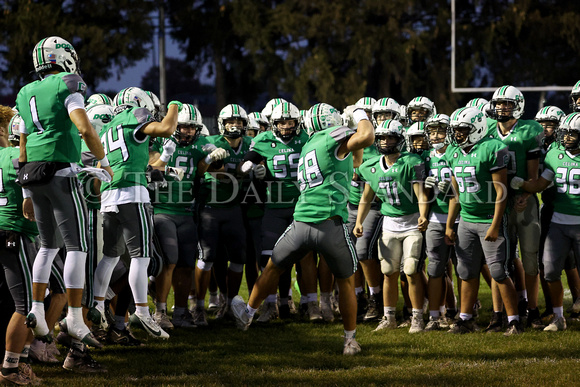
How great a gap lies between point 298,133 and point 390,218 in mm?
1218

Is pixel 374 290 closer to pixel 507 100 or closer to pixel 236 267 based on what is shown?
pixel 236 267

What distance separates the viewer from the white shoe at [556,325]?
691cm

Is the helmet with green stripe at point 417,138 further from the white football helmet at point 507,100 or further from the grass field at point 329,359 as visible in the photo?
the grass field at point 329,359

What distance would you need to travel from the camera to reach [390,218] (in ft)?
23.8

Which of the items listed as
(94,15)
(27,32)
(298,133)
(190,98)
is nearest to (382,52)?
(190,98)

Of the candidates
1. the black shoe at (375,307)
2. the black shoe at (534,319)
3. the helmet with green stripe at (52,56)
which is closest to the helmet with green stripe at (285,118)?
the black shoe at (375,307)

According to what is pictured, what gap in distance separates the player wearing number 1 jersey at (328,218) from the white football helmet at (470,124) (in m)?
1.04

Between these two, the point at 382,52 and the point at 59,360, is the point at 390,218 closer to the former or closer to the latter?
the point at 59,360

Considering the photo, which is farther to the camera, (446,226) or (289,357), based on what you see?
(446,226)

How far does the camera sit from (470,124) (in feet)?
21.9

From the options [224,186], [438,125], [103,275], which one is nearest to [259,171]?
[224,186]

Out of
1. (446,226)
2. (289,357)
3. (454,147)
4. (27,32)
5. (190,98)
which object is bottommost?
(289,357)

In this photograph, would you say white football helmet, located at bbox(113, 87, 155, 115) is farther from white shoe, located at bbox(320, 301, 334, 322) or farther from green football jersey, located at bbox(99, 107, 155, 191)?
white shoe, located at bbox(320, 301, 334, 322)

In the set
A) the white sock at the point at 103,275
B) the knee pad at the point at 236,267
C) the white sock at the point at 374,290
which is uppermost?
the white sock at the point at 103,275
